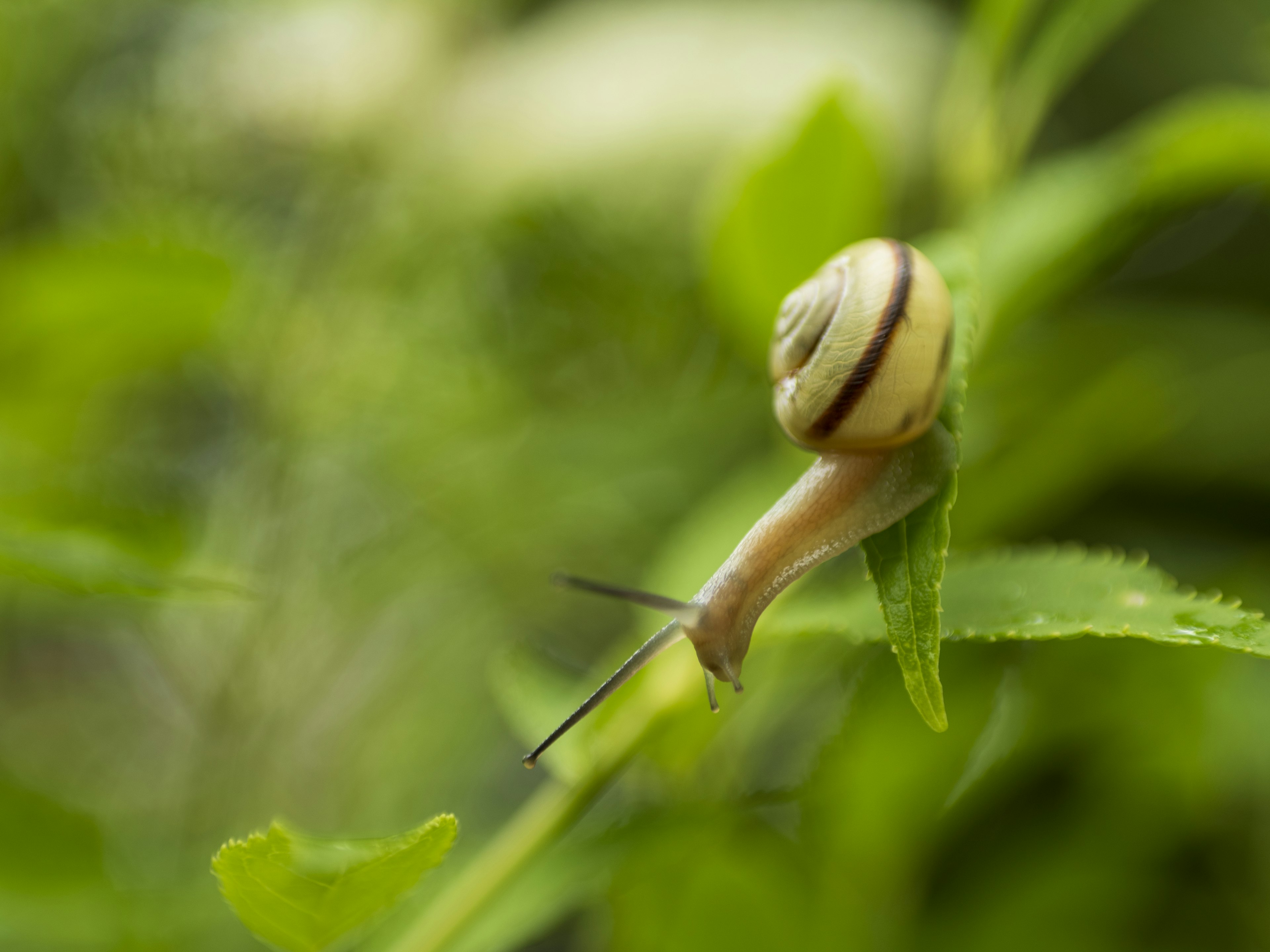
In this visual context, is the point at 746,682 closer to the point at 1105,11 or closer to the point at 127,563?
the point at 127,563

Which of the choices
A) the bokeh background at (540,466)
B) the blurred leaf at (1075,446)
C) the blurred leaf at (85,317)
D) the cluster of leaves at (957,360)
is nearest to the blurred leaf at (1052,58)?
the cluster of leaves at (957,360)

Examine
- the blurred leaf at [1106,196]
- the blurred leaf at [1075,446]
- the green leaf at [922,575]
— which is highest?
the green leaf at [922,575]

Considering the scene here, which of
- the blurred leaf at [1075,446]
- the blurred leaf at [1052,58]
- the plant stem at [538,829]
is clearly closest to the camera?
the plant stem at [538,829]

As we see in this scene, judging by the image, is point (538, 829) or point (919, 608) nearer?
point (919, 608)

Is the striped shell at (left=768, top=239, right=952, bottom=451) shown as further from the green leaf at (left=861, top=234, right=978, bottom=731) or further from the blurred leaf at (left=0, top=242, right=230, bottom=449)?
the blurred leaf at (left=0, top=242, right=230, bottom=449)

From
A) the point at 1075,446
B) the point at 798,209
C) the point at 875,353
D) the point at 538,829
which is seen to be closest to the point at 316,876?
the point at 538,829

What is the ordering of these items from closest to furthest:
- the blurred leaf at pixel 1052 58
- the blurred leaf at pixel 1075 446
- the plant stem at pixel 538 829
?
the plant stem at pixel 538 829 → the blurred leaf at pixel 1052 58 → the blurred leaf at pixel 1075 446

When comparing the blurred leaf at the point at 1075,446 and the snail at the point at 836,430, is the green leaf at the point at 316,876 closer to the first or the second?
the snail at the point at 836,430

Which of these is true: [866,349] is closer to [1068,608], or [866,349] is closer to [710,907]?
[1068,608]
